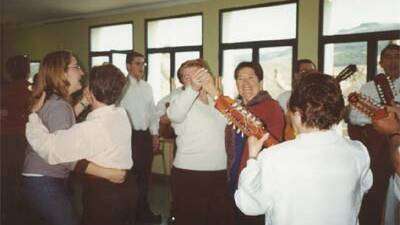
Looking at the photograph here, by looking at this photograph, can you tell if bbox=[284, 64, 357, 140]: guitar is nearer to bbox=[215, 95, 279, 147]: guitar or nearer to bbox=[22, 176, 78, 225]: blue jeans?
bbox=[215, 95, 279, 147]: guitar

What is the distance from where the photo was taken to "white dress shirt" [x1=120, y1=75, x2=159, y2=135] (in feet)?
15.1

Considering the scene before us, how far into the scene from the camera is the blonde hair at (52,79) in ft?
6.92

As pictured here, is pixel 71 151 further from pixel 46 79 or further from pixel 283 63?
pixel 283 63

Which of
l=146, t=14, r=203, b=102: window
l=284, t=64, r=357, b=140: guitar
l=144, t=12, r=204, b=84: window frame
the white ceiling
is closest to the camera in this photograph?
l=284, t=64, r=357, b=140: guitar

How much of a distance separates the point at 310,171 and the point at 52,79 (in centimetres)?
136

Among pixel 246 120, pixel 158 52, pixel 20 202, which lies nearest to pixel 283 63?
pixel 158 52

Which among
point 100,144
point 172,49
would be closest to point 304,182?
point 100,144

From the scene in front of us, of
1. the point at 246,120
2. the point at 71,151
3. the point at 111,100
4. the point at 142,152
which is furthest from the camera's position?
the point at 142,152

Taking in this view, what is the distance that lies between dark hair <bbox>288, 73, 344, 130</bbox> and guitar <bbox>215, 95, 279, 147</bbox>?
0.24 metres

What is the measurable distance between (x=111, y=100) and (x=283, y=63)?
3.86 meters

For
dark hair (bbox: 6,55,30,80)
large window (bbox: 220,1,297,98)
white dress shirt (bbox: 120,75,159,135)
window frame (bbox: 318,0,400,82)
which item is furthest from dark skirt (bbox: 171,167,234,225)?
large window (bbox: 220,1,297,98)

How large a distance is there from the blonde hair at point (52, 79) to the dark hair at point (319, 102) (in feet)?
3.94

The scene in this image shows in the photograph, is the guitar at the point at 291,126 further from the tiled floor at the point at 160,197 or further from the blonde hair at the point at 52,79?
the tiled floor at the point at 160,197

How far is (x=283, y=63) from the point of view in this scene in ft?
18.3
